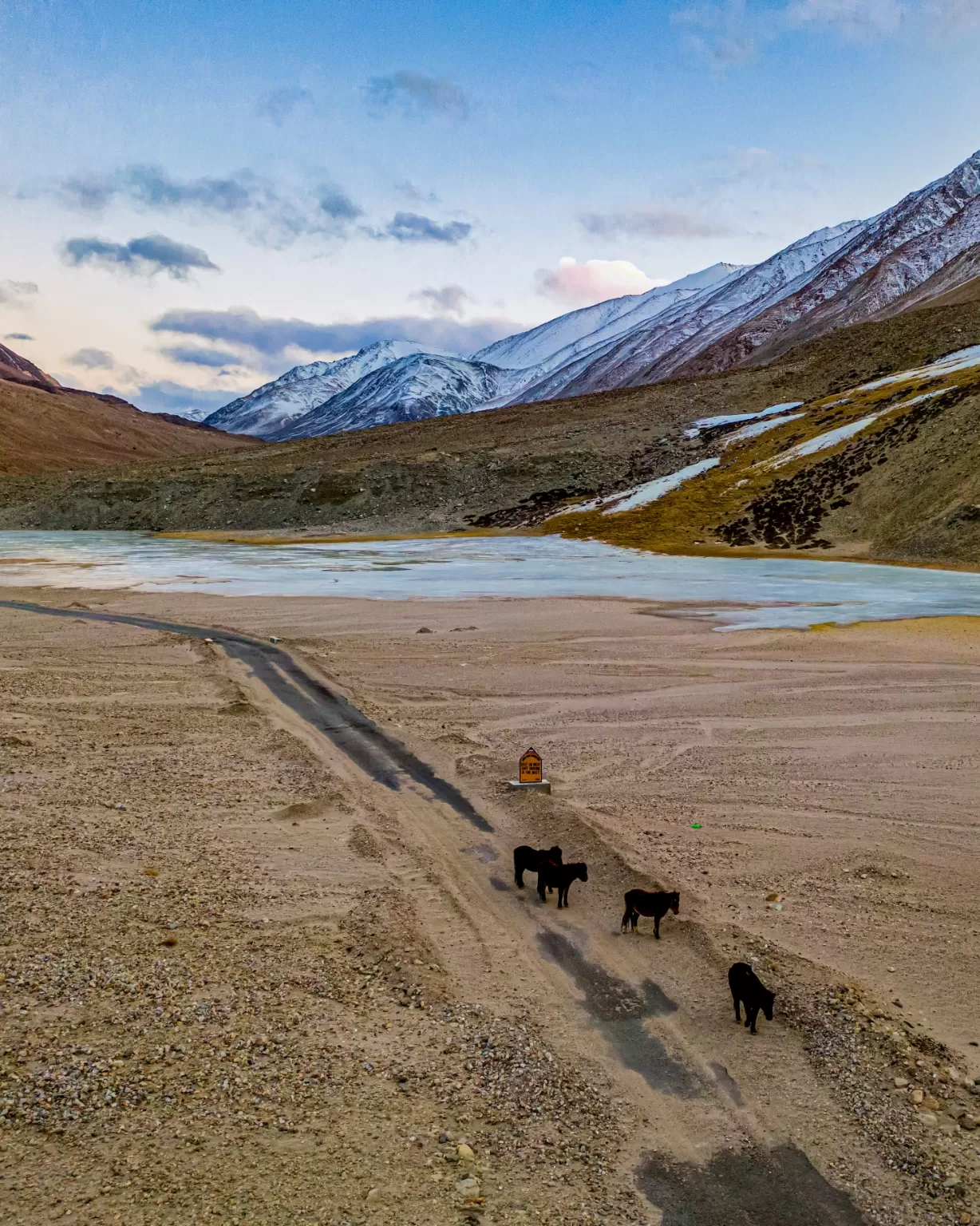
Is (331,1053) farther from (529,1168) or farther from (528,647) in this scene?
(528,647)

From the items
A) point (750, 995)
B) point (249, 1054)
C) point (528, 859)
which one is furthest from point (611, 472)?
point (249, 1054)

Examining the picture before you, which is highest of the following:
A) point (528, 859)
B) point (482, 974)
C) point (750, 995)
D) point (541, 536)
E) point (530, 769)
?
point (541, 536)

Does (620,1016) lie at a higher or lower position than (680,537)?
lower

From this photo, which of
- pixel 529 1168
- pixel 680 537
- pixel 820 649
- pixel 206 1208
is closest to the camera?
pixel 206 1208

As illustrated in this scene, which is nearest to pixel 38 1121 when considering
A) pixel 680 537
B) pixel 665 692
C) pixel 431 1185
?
pixel 431 1185

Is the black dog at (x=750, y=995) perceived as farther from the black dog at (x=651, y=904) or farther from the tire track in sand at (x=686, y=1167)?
the black dog at (x=651, y=904)

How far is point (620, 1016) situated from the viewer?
274 inches

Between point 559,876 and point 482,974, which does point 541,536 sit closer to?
point 559,876

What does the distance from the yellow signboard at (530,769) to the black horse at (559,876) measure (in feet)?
9.76

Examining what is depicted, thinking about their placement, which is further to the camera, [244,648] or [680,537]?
[680,537]

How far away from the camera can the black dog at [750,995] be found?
678cm

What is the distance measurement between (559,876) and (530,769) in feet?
10.6

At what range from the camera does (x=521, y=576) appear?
41969 millimetres

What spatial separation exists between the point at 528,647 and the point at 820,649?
23.6ft
